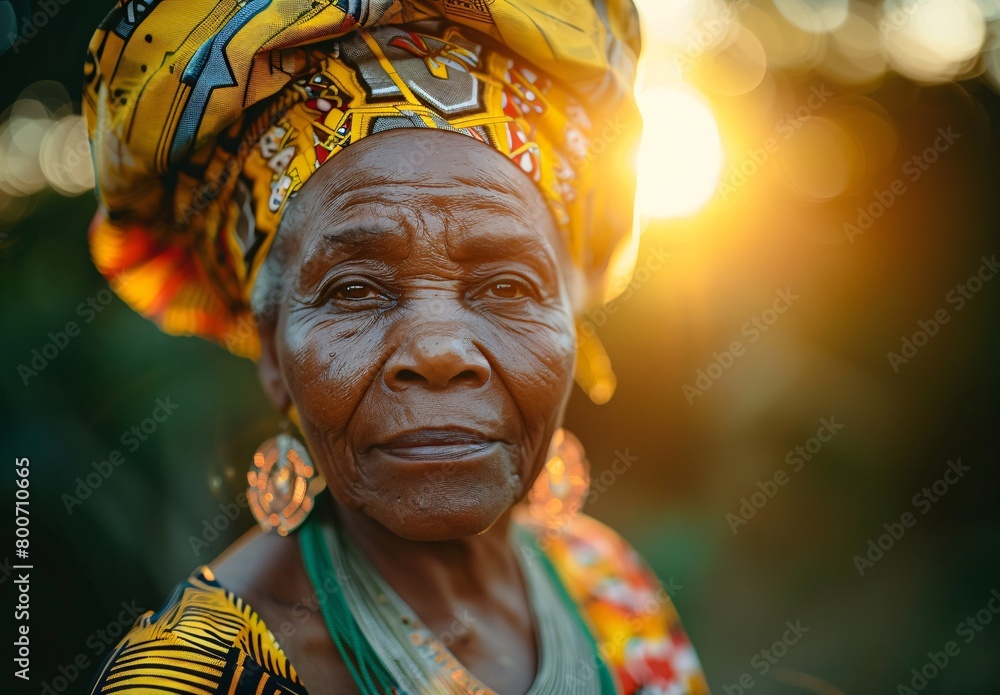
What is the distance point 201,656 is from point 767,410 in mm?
4910

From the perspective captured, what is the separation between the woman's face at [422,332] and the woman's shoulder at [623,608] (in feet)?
2.82

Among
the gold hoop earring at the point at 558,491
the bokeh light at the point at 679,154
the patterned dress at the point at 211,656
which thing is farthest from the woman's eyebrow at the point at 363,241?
the bokeh light at the point at 679,154

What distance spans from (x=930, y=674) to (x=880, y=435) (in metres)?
1.68

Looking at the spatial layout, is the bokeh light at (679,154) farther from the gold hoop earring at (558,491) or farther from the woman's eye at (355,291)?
the woman's eye at (355,291)

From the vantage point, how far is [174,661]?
1.75 m

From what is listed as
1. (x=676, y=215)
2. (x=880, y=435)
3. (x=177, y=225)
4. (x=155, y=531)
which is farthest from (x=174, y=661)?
(x=880, y=435)

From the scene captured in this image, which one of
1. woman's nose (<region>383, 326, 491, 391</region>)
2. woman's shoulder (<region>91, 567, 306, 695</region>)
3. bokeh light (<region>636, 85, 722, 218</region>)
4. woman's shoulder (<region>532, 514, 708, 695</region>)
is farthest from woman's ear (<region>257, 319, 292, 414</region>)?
bokeh light (<region>636, 85, 722, 218</region>)

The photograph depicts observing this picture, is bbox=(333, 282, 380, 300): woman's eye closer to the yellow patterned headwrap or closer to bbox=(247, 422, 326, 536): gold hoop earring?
the yellow patterned headwrap

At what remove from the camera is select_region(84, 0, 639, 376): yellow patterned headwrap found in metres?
1.95

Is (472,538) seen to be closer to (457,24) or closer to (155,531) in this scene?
(457,24)

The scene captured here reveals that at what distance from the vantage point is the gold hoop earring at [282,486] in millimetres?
2117

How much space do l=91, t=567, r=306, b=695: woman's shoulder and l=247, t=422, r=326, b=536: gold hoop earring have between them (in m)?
0.27

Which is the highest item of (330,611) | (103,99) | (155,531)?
(103,99)

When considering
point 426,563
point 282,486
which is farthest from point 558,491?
point 282,486
